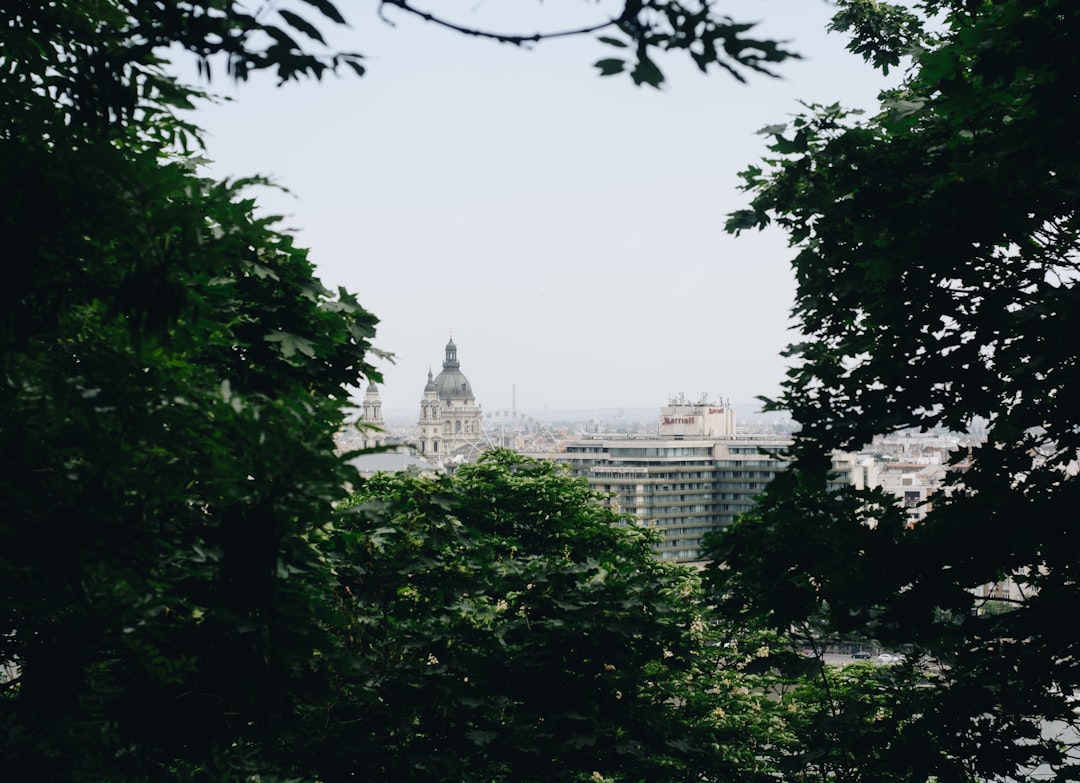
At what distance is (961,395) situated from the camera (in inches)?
282

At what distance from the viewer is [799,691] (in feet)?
47.3

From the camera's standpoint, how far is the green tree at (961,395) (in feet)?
21.3

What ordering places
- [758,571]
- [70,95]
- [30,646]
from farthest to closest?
[758,571]
[30,646]
[70,95]

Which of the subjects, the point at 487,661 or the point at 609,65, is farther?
the point at 487,661

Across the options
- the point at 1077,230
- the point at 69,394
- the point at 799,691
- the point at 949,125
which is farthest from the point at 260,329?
the point at 799,691

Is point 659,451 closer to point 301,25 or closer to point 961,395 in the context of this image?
point 961,395

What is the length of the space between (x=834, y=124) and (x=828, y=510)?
11.1ft

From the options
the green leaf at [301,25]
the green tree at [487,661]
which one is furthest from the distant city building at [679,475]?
the green leaf at [301,25]

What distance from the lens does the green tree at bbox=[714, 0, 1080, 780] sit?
6.50 metres

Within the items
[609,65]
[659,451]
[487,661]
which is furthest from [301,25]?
[659,451]

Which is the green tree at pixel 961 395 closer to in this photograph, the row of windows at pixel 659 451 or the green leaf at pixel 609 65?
the green leaf at pixel 609 65

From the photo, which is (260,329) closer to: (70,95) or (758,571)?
(70,95)

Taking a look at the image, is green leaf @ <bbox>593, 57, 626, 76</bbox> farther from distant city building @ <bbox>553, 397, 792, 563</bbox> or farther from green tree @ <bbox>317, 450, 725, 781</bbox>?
distant city building @ <bbox>553, 397, 792, 563</bbox>

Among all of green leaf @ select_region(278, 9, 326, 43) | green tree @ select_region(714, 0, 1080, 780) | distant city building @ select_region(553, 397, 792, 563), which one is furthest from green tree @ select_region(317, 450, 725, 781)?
distant city building @ select_region(553, 397, 792, 563)
